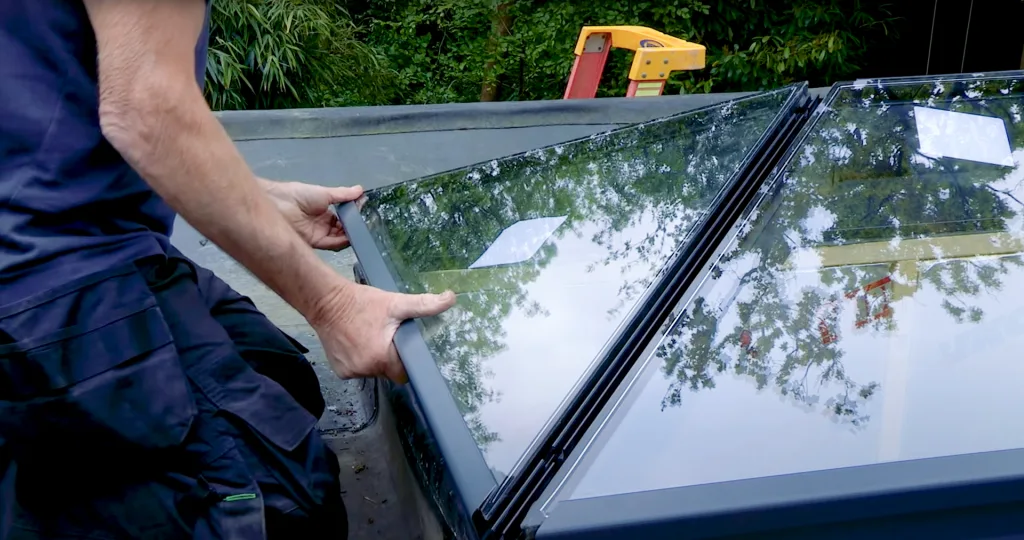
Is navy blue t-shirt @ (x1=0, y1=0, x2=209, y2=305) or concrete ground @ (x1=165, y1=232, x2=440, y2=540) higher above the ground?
navy blue t-shirt @ (x1=0, y1=0, x2=209, y2=305)

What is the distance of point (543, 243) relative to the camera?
1556 mm

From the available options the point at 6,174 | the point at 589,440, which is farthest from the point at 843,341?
the point at 6,174

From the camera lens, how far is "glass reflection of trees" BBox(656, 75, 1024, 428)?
1156mm

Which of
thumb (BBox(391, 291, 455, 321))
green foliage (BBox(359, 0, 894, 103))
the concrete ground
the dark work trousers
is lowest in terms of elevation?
green foliage (BBox(359, 0, 894, 103))

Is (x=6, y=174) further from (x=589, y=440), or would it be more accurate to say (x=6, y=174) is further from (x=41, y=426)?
(x=589, y=440)

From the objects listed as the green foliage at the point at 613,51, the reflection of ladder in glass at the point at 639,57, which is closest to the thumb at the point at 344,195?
the reflection of ladder in glass at the point at 639,57

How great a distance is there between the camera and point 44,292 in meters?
1.20

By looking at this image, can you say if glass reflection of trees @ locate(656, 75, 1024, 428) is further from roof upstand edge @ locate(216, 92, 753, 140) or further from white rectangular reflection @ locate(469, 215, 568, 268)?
roof upstand edge @ locate(216, 92, 753, 140)

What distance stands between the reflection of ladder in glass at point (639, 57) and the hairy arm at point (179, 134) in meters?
2.61

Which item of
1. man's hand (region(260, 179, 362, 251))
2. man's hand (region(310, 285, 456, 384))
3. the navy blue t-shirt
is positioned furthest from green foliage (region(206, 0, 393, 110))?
man's hand (region(310, 285, 456, 384))

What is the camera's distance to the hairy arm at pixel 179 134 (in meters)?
1.16

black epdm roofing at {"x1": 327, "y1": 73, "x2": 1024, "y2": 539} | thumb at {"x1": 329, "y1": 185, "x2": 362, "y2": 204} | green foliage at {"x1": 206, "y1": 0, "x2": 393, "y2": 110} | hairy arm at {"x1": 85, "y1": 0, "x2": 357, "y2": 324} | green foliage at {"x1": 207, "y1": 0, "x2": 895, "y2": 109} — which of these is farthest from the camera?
green foliage at {"x1": 207, "y1": 0, "x2": 895, "y2": 109}

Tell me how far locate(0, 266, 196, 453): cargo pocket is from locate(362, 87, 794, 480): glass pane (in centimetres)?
36

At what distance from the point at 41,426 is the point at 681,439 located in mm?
789
